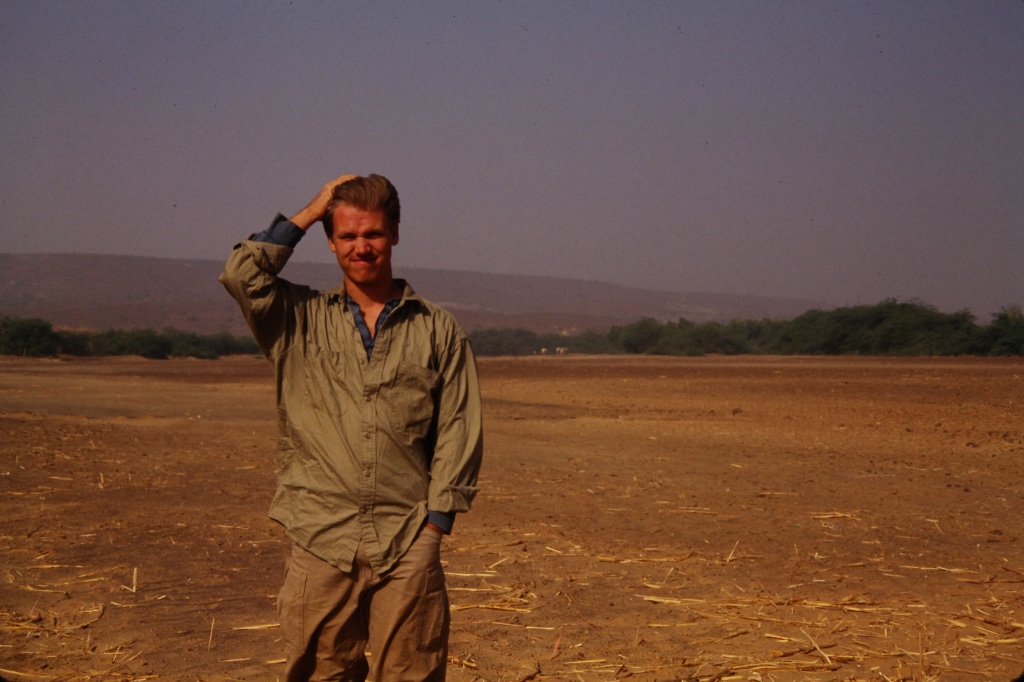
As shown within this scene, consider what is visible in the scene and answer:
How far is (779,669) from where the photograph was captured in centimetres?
489

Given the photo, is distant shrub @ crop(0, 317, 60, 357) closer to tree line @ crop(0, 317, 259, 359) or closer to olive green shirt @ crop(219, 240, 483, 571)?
tree line @ crop(0, 317, 259, 359)

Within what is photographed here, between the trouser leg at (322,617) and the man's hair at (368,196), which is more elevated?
the man's hair at (368,196)

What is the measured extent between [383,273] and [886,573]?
4.57m

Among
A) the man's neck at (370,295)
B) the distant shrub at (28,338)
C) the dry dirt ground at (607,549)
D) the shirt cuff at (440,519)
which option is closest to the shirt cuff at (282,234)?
the man's neck at (370,295)

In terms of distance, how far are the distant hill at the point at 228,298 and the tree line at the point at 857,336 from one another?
51008 millimetres

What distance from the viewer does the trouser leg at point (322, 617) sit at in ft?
10.8

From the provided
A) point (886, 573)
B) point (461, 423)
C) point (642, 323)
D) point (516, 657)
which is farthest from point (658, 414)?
point (642, 323)

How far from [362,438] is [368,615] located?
57 cm

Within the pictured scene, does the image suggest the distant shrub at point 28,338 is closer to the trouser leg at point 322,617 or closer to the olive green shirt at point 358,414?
Answer: the olive green shirt at point 358,414

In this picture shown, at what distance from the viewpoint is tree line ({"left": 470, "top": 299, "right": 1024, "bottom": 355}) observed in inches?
1291

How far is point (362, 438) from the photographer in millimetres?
3309

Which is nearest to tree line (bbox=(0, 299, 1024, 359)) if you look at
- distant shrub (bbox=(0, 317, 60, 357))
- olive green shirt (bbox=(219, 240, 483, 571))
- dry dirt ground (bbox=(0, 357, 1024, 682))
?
distant shrub (bbox=(0, 317, 60, 357))

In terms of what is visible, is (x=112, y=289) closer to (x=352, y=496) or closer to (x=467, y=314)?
(x=467, y=314)

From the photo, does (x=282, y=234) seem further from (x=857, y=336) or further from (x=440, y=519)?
(x=857, y=336)
